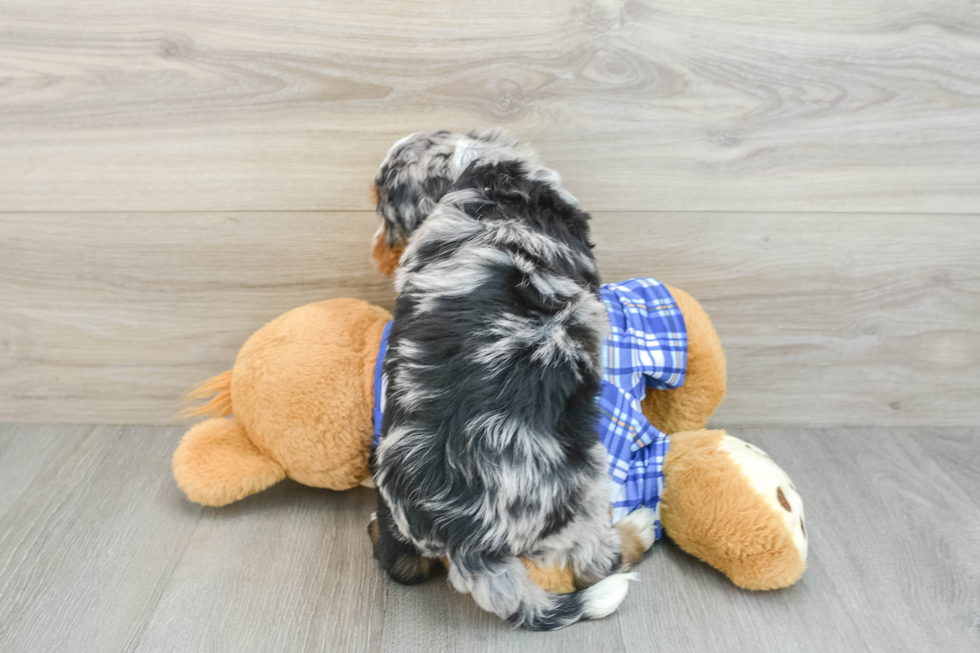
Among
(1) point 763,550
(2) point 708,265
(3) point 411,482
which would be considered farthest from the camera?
(2) point 708,265


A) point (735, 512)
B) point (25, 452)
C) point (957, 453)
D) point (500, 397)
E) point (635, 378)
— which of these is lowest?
point (25, 452)

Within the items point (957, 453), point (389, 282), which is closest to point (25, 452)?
point (389, 282)

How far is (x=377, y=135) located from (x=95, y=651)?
86cm

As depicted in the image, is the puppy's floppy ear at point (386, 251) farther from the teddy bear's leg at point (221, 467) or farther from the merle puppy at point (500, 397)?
the teddy bear's leg at point (221, 467)

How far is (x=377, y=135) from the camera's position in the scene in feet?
3.69

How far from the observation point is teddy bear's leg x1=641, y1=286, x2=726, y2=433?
1070 millimetres

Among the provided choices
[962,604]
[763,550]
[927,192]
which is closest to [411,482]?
[763,550]

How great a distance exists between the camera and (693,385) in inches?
43.1

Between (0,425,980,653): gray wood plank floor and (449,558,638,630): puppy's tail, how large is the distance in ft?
0.12

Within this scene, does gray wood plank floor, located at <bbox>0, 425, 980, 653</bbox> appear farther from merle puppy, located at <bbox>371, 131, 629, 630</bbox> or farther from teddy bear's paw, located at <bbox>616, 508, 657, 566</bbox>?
merle puppy, located at <bbox>371, 131, 629, 630</bbox>

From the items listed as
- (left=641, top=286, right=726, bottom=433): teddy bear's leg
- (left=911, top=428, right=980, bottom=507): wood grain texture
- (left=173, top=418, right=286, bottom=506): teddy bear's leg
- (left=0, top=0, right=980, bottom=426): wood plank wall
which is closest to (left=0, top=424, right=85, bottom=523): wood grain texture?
(left=0, top=0, right=980, bottom=426): wood plank wall

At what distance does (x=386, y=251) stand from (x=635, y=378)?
42 centimetres

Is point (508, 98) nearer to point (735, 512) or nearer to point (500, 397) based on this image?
point (500, 397)

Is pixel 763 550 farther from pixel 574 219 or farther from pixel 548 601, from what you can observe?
pixel 574 219
